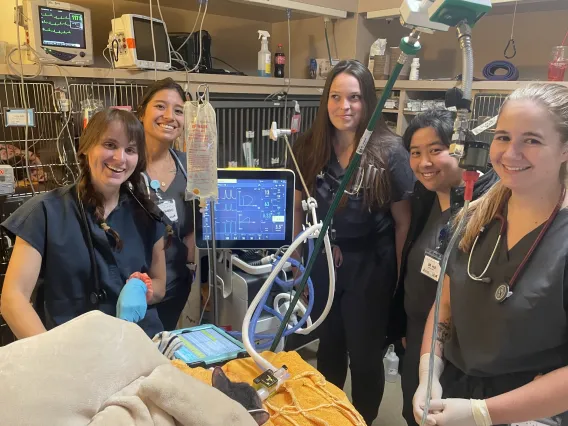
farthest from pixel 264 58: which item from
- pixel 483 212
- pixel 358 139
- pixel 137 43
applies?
pixel 483 212

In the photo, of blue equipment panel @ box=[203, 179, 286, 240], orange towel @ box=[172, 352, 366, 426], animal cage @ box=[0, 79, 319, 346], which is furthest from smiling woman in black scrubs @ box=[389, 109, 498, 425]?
animal cage @ box=[0, 79, 319, 346]

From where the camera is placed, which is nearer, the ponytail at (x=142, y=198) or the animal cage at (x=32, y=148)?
the ponytail at (x=142, y=198)

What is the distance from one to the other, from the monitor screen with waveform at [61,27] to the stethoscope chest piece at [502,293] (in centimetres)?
188

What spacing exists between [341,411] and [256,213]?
84cm

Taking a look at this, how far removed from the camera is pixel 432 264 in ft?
4.92

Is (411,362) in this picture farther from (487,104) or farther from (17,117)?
(17,117)

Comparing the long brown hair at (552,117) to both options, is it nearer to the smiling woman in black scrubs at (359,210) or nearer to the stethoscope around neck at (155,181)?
the smiling woman in black scrubs at (359,210)

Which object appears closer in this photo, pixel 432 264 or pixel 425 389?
pixel 425 389

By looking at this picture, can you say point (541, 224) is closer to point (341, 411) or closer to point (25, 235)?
point (341, 411)

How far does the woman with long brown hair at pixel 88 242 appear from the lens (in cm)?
131

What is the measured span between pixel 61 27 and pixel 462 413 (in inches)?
80.1

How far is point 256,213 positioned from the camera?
5.63 ft

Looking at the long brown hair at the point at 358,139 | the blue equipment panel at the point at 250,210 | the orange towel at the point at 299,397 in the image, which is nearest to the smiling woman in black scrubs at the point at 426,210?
the long brown hair at the point at 358,139

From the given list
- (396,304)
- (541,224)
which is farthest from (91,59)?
(541,224)
